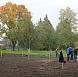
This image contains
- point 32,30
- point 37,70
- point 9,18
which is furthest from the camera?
point 9,18

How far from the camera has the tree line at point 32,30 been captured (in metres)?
42.0

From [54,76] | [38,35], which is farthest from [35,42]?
[54,76]

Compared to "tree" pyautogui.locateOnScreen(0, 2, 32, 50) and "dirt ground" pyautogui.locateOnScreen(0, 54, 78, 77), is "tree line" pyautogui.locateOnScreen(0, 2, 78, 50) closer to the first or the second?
"tree" pyautogui.locateOnScreen(0, 2, 32, 50)

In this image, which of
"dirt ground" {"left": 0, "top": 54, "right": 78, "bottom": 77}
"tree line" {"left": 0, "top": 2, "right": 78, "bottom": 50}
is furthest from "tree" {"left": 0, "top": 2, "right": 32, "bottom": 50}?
"dirt ground" {"left": 0, "top": 54, "right": 78, "bottom": 77}

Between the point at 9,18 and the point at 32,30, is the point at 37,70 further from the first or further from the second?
the point at 9,18

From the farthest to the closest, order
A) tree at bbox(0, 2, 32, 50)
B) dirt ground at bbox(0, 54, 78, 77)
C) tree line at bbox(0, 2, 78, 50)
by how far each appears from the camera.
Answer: tree at bbox(0, 2, 32, 50) < tree line at bbox(0, 2, 78, 50) < dirt ground at bbox(0, 54, 78, 77)

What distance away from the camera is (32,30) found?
4194cm

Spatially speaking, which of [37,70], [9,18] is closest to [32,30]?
[9,18]

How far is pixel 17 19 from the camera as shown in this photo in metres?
54.1

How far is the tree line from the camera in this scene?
4203 centimetres


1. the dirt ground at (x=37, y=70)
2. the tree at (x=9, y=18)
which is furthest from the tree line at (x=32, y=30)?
the dirt ground at (x=37, y=70)

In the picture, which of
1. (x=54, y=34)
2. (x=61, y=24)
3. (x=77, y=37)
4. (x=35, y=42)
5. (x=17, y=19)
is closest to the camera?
(x=54, y=34)

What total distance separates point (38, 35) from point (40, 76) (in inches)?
1295

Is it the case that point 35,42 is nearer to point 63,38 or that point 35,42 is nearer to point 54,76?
point 63,38
